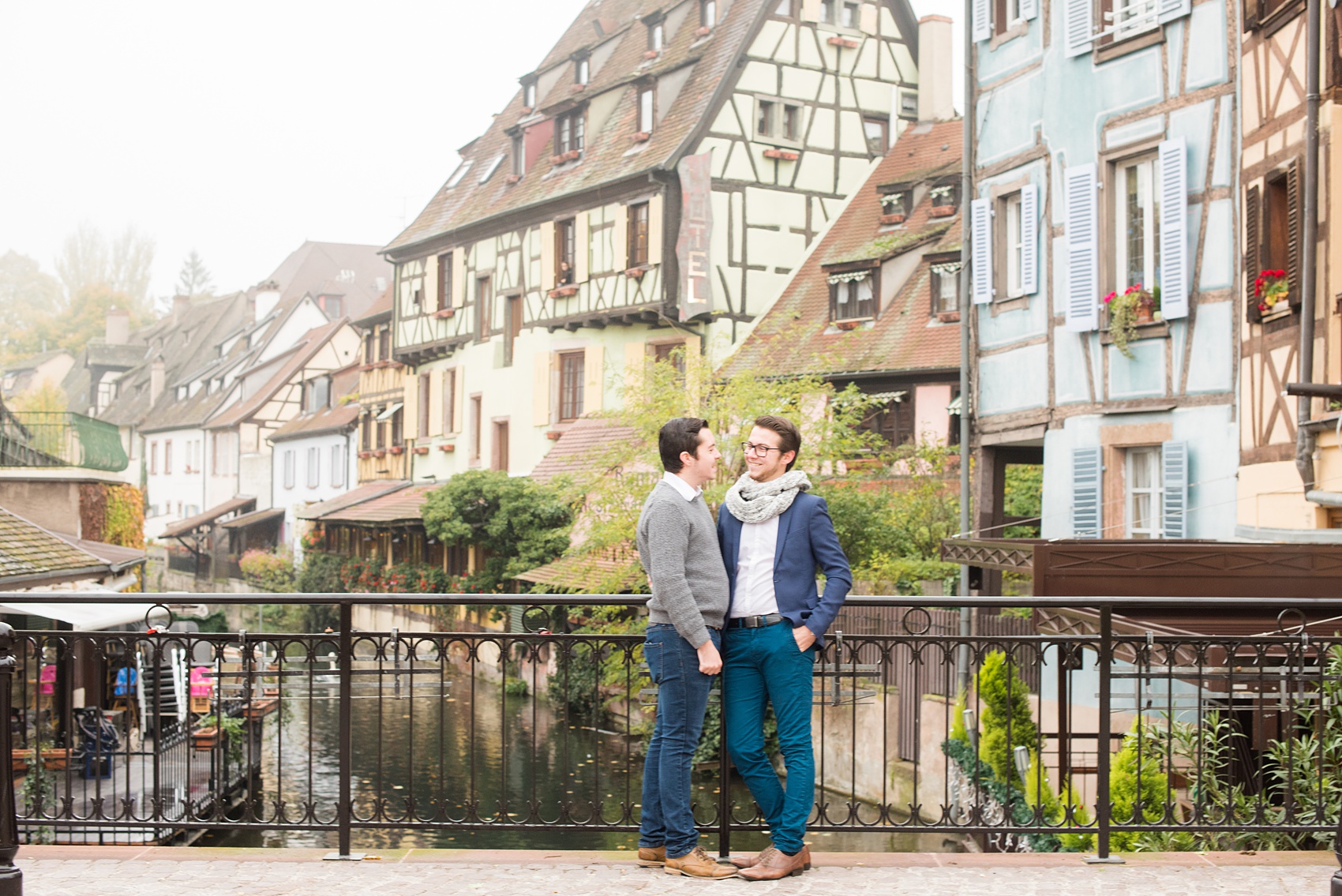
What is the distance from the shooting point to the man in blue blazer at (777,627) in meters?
5.60

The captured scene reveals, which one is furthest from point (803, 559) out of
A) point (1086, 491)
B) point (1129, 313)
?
point (1086, 491)

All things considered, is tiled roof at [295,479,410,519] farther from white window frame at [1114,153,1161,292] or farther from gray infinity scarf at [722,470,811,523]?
gray infinity scarf at [722,470,811,523]

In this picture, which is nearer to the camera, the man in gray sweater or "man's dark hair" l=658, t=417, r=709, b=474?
the man in gray sweater

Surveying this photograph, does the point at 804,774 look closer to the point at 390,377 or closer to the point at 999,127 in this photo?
the point at 999,127

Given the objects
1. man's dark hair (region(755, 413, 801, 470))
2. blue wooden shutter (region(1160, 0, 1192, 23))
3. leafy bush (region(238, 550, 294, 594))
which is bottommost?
leafy bush (region(238, 550, 294, 594))

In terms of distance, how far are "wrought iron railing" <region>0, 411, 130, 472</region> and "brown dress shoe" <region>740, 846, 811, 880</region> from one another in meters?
19.5

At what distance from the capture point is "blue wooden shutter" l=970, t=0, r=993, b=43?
1856 centimetres

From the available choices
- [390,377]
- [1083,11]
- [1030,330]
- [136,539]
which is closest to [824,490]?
[1030,330]

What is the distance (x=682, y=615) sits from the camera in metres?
5.44

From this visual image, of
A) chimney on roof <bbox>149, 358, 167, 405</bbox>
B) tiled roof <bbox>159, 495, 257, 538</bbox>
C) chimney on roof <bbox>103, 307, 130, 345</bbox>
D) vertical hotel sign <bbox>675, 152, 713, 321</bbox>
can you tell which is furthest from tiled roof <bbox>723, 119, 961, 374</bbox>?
chimney on roof <bbox>103, 307, 130, 345</bbox>

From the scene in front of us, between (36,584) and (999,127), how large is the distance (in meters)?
13.3

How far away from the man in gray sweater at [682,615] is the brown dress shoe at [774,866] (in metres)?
0.10

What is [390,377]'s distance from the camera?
4253 cm

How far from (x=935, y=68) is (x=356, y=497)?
20.2 m
